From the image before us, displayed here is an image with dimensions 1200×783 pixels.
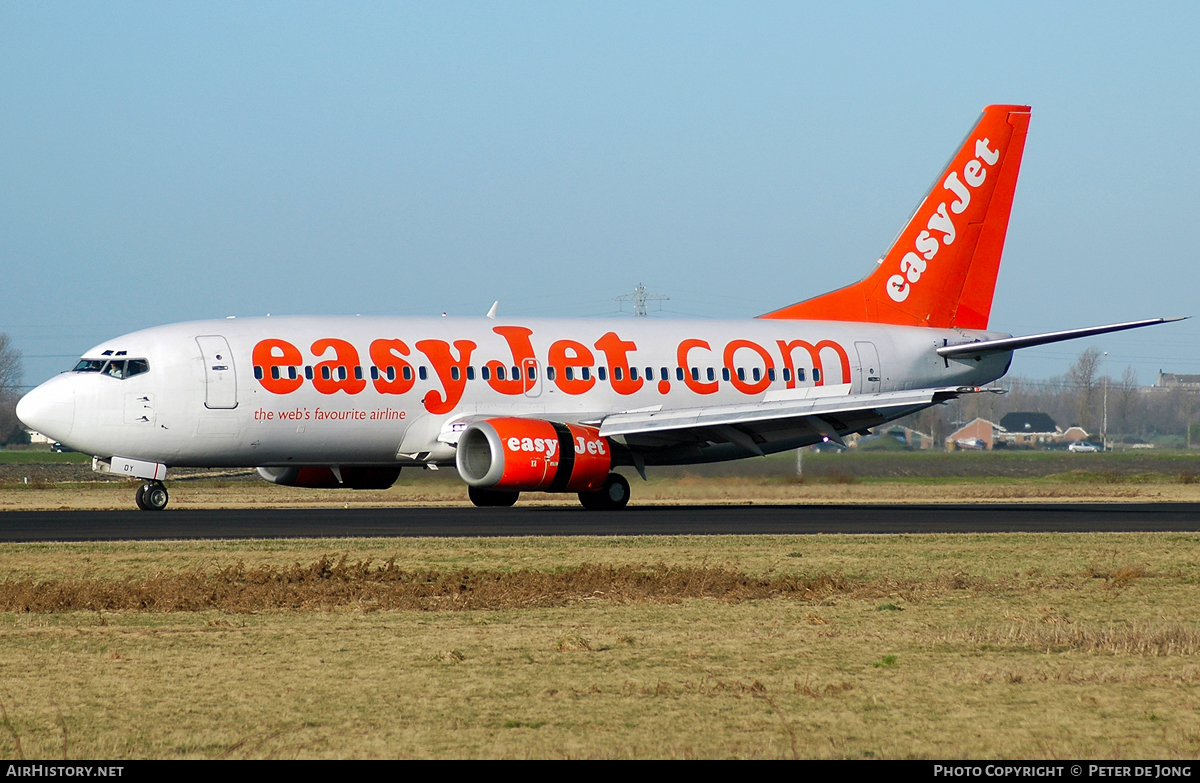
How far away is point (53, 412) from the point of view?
27297 mm

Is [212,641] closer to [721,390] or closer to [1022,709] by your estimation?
[1022,709]

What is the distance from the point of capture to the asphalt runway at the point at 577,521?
21.7 m

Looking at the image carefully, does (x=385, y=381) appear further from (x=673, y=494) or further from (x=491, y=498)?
(x=673, y=494)

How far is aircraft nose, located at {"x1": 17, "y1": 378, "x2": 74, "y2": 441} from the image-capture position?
27.3m

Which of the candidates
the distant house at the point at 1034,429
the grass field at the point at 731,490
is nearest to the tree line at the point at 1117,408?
the distant house at the point at 1034,429

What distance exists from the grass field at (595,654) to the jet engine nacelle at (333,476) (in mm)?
12709

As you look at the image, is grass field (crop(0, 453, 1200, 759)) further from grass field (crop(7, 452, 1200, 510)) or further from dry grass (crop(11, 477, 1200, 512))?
grass field (crop(7, 452, 1200, 510))

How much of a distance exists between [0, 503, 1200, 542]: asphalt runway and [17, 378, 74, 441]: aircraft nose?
5.51 feet

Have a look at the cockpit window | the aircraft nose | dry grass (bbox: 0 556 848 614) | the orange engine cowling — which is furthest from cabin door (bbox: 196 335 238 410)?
dry grass (bbox: 0 556 848 614)

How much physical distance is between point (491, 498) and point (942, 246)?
1314 cm

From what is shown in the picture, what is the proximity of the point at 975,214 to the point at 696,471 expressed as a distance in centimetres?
944

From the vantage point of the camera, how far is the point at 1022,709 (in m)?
8.55

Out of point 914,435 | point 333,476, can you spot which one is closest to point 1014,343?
point 333,476

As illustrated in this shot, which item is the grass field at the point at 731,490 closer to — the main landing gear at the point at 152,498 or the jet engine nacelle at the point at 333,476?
the jet engine nacelle at the point at 333,476
